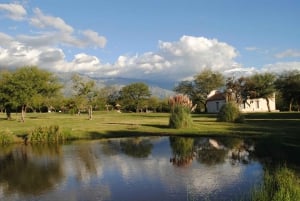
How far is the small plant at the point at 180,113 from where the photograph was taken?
43.5m

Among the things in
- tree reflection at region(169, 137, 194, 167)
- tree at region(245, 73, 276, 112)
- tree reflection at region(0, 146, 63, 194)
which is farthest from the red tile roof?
tree reflection at region(0, 146, 63, 194)

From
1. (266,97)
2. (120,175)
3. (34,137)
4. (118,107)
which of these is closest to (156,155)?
(120,175)

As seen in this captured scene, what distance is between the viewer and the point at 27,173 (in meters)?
22.7

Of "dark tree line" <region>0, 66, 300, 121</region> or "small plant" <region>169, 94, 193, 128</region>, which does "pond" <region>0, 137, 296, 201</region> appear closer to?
"small plant" <region>169, 94, 193, 128</region>

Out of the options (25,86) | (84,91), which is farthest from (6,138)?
(84,91)

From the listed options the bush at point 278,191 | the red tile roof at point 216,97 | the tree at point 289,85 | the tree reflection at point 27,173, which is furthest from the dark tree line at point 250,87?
the bush at point 278,191

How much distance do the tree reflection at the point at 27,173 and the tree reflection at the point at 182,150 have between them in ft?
23.5

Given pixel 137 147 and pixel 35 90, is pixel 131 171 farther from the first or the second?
pixel 35 90

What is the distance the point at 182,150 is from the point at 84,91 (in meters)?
45.5

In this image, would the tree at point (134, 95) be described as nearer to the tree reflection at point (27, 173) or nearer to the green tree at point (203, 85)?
the green tree at point (203, 85)

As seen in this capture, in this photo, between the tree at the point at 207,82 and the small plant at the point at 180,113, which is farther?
the tree at the point at 207,82

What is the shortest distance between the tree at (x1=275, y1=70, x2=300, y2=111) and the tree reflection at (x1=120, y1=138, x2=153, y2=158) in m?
42.3

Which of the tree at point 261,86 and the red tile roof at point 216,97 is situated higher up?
the tree at point 261,86

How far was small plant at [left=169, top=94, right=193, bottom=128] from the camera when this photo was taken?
1711 inches
